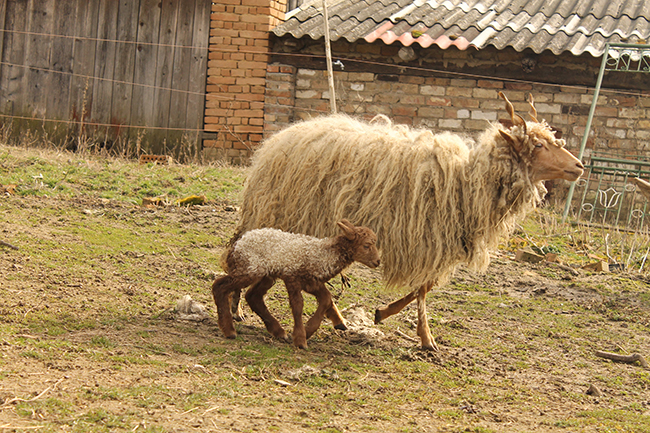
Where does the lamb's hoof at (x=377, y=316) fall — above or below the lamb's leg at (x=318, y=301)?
below

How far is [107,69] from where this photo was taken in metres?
11.0

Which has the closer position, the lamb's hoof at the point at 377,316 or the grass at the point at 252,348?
the grass at the point at 252,348

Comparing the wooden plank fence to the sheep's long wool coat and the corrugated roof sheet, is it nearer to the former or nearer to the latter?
the corrugated roof sheet

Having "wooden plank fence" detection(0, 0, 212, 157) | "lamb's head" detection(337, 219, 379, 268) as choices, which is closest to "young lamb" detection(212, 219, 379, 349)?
"lamb's head" detection(337, 219, 379, 268)

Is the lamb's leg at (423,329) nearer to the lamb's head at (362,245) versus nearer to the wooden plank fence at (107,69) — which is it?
the lamb's head at (362,245)

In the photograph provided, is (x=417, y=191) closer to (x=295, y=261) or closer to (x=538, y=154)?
(x=538, y=154)

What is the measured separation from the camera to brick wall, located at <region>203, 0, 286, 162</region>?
34.9 ft

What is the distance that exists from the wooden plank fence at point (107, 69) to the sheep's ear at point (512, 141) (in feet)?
22.7

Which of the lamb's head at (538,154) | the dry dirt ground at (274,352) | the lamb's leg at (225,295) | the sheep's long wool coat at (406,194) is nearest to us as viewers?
the dry dirt ground at (274,352)

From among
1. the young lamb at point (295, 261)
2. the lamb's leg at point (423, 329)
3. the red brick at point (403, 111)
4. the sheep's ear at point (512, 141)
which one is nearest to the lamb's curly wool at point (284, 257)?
the young lamb at point (295, 261)

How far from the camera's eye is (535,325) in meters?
5.48

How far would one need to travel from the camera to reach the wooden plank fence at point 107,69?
35.6 ft

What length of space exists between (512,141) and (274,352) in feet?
7.11

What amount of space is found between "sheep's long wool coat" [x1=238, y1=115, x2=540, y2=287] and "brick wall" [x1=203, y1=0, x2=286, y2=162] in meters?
5.90
